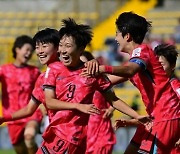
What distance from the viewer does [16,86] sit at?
38.8 feet

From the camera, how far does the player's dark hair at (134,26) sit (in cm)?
732

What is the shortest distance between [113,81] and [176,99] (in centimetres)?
93

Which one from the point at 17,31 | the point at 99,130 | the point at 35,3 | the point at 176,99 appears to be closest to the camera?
the point at 176,99

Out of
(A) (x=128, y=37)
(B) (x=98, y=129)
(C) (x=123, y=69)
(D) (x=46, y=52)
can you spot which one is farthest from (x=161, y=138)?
(B) (x=98, y=129)

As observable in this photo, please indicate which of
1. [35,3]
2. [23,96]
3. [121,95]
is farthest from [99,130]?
[35,3]

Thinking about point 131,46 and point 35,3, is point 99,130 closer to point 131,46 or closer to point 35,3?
point 131,46

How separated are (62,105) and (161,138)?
3.44 feet

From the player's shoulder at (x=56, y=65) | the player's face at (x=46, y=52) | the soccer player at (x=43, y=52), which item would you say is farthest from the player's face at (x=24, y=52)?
the player's shoulder at (x=56, y=65)

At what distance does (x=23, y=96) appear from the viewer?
11.8m

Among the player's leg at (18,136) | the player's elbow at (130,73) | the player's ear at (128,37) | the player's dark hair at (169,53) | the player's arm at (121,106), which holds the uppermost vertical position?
the player's ear at (128,37)

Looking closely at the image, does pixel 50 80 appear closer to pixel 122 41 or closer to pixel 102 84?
pixel 102 84

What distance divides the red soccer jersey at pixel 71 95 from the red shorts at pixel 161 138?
61cm

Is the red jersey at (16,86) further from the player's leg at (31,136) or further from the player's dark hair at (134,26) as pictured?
the player's dark hair at (134,26)

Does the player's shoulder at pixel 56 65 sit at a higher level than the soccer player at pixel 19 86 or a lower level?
higher
